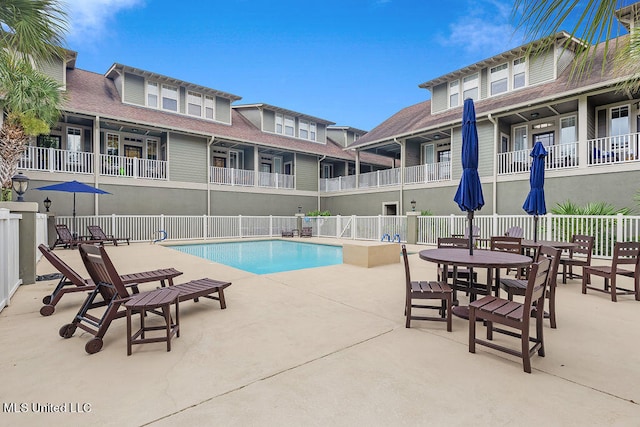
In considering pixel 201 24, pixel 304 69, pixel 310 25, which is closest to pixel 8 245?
A: pixel 201 24

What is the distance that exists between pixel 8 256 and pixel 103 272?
2646 mm

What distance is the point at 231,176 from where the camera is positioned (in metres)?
18.8

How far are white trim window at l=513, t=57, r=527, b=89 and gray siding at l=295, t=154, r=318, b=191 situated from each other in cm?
1251

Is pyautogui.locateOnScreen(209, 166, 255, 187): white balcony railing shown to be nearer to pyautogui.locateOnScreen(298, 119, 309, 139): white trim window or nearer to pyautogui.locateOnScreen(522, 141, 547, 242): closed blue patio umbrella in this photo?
pyautogui.locateOnScreen(298, 119, 309, 139): white trim window

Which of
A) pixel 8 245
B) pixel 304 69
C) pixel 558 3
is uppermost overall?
pixel 304 69

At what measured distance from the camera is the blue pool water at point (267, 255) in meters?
9.92

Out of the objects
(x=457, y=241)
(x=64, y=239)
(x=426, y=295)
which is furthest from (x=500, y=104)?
(x=64, y=239)

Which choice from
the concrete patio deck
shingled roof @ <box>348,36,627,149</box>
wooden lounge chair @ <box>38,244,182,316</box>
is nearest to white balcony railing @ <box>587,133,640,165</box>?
shingled roof @ <box>348,36,627,149</box>

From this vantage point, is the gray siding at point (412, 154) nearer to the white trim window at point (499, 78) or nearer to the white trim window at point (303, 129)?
the white trim window at point (499, 78)

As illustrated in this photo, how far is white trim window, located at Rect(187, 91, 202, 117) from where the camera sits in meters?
19.0

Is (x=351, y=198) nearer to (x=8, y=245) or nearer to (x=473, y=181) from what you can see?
(x=473, y=181)

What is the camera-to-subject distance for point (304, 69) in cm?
5841

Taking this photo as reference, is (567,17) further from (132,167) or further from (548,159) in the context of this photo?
(132,167)

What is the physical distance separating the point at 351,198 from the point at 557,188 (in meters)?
11.2
